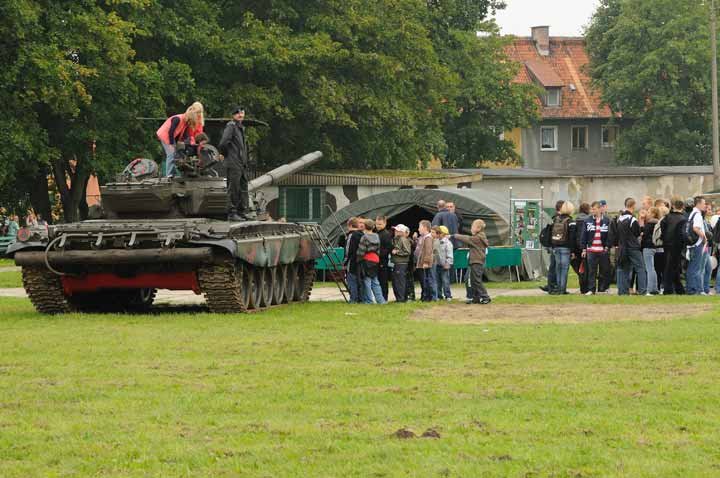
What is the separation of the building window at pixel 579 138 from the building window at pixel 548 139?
3.84ft

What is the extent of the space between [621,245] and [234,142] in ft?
22.8

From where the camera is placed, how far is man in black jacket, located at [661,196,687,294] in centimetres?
2520

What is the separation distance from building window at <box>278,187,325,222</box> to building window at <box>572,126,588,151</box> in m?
50.9

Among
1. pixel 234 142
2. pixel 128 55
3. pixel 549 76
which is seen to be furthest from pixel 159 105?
pixel 549 76

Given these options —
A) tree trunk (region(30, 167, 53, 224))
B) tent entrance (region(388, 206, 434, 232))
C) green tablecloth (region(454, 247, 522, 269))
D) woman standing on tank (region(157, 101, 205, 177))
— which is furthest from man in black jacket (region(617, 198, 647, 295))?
tree trunk (region(30, 167, 53, 224))

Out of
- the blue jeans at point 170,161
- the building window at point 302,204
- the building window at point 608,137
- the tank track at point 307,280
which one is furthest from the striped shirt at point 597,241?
the building window at point 608,137

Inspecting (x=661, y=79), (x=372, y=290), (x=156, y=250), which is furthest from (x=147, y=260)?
(x=661, y=79)

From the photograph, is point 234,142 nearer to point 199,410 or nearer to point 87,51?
point 199,410

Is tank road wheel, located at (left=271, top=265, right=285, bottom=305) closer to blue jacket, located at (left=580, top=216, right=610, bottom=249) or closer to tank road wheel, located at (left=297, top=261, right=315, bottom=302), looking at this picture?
tank road wheel, located at (left=297, top=261, right=315, bottom=302)

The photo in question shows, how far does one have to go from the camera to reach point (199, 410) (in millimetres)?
11484

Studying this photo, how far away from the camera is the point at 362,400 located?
11969 millimetres

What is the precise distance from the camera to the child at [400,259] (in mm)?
24672

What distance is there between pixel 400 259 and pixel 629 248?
401cm

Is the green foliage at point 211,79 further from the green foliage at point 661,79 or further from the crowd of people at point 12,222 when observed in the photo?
the green foliage at point 661,79
